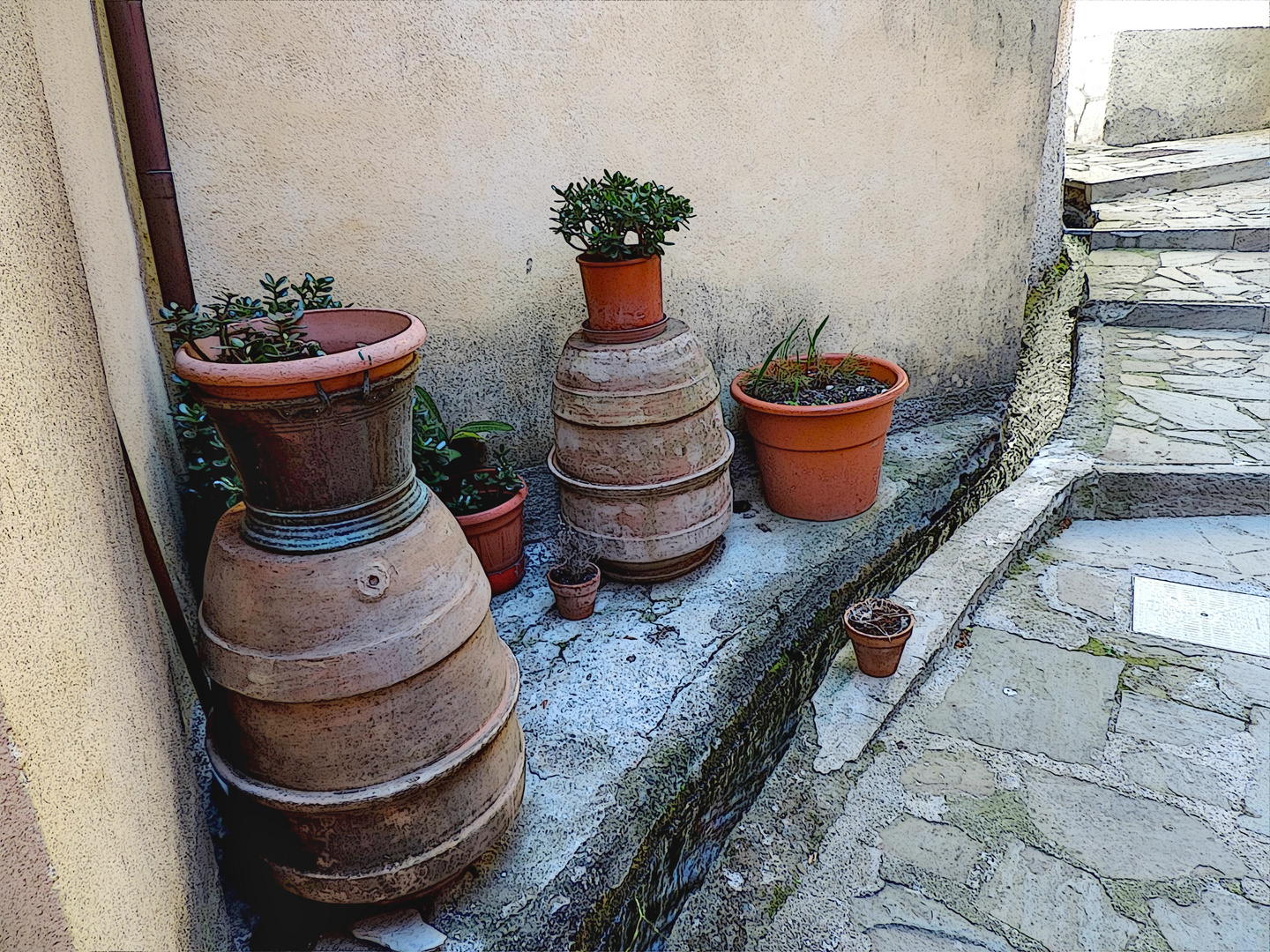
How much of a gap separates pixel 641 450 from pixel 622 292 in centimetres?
54

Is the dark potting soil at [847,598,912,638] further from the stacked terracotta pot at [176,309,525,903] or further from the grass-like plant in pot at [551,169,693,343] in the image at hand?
the stacked terracotta pot at [176,309,525,903]

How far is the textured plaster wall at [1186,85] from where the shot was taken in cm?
845

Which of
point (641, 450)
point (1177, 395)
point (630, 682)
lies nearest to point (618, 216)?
point (641, 450)

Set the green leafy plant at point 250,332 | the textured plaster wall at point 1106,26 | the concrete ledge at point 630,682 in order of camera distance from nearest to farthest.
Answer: the green leafy plant at point 250,332
the concrete ledge at point 630,682
the textured plaster wall at point 1106,26

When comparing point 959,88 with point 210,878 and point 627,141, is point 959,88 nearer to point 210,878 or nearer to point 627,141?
point 627,141

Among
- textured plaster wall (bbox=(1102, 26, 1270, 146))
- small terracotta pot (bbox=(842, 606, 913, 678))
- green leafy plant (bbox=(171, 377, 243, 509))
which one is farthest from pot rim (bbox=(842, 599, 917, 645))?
textured plaster wall (bbox=(1102, 26, 1270, 146))

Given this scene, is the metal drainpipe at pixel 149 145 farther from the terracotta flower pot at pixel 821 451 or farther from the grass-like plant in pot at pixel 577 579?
the terracotta flower pot at pixel 821 451

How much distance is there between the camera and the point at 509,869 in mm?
1977

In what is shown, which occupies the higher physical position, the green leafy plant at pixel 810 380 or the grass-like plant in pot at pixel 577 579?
the green leafy plant at pixel 810 380

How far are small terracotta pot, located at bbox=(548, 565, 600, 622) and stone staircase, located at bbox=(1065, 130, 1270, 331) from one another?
438 cm

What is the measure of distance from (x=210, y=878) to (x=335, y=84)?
2.29m

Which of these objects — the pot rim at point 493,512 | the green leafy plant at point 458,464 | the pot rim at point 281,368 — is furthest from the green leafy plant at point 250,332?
the pot rim at point 493,512

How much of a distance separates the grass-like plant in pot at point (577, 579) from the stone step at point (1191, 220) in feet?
18.3

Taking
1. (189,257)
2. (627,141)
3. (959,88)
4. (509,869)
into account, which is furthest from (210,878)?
(959,88)
